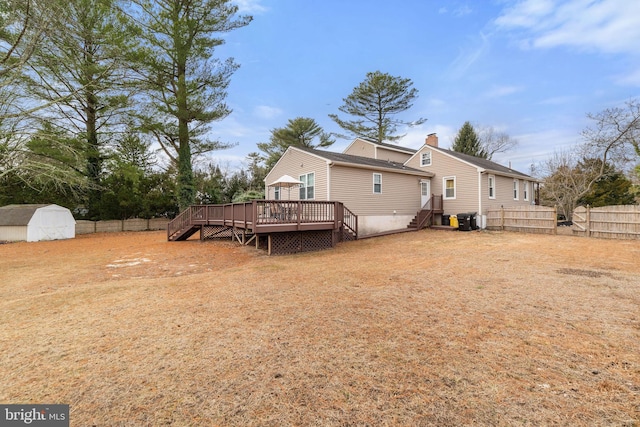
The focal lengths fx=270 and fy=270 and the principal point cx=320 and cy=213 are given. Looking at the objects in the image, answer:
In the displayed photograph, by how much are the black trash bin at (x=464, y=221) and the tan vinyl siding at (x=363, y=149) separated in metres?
8.91

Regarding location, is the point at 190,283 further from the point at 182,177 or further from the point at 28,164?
the point at 182,177

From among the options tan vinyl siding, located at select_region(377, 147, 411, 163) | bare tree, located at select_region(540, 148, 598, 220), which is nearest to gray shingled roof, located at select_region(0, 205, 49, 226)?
tan vinyl siding, located at select_region(377, 147, 411, 163)

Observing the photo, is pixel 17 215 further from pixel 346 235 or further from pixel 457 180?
pixel 457 180

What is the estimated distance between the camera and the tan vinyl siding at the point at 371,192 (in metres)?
13.4

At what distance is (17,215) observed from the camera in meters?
14.4

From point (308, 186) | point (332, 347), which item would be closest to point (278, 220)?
point (308, 186)

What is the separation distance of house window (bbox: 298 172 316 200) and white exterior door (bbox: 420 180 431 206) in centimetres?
749

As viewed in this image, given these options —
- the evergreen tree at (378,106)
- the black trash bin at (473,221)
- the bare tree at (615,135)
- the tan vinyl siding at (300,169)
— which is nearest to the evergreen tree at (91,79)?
the tan vinyl siding at (300,169)

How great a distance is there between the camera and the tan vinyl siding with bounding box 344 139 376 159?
21.8 metres

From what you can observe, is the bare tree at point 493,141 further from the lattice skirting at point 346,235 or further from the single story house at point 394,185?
the lattice skirting at point 346,235

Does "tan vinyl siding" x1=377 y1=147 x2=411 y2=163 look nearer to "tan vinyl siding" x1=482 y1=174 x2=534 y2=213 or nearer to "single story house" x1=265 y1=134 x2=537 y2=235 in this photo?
"single story house" x1=265 y1=134 x2=537 y2=235

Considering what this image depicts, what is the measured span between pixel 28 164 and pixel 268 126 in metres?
24.2

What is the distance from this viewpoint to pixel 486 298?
4.68 m

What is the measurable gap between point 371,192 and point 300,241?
5.94 meters
